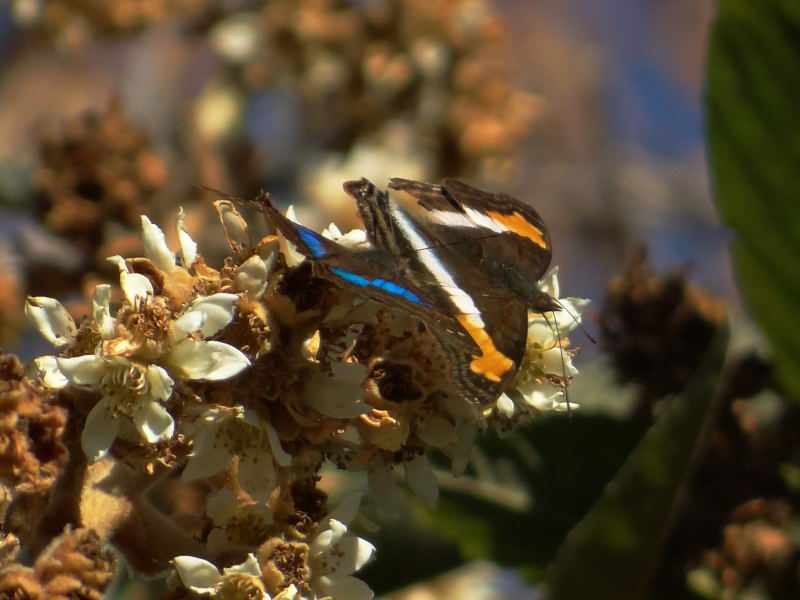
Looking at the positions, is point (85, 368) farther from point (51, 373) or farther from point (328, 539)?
point (328, 539)

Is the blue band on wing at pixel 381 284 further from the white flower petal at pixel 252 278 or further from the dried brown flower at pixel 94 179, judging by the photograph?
the dried brown flower at pixel 94 179

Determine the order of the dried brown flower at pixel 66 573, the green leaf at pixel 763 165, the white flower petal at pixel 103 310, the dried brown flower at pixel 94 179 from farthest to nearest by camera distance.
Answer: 1. the dried brown flower at pixel 94 179
2. the green leaf at pixel 763 165
3. the white flower petal at pixel 103 310
4. the dried brown flower at pixel 66 573

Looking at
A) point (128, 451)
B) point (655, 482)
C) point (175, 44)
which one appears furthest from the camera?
point (175, 44)

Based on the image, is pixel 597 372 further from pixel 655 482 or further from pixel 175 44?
pixel 175 44

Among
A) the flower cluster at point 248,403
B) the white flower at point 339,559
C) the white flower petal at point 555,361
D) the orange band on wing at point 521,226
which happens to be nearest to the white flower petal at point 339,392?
the flower cluster at point 248,403

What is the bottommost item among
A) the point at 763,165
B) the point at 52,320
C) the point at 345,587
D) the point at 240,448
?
the point at 345,587

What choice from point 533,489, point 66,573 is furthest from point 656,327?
point 66,573

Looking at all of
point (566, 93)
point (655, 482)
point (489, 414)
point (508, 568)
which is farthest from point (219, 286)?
point (566, 93)
